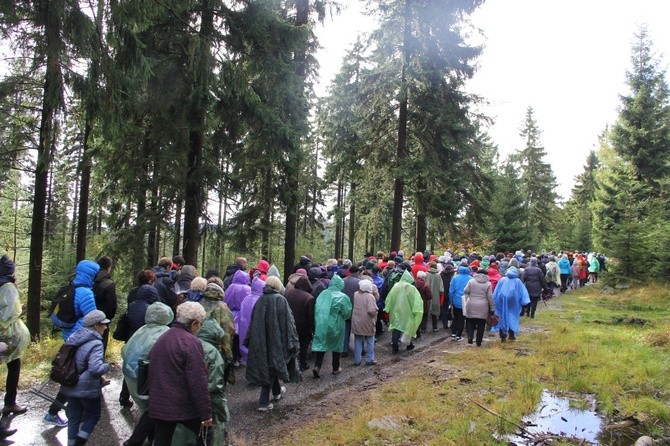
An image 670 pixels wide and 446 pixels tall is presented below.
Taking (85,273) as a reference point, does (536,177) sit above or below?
above

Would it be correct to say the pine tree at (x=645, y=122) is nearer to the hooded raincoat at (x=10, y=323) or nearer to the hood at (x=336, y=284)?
the hood at (x=336, y=284)

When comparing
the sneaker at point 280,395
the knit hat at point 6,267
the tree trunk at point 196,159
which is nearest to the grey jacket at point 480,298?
the sneaker at point 280,395

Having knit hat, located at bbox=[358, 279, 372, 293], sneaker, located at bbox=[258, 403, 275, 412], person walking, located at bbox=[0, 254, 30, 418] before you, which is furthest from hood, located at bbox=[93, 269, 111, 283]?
knit hat, located at bbox=[358, 279, 372, 293]

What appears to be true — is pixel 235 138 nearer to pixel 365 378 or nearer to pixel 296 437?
pixel 365 378

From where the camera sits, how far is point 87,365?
16.1ft

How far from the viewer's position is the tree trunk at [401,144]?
1894 centimetres

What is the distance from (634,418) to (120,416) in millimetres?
7212

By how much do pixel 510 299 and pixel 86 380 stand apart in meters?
9.53

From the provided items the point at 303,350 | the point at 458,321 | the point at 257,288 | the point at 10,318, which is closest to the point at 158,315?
the point at 10,318

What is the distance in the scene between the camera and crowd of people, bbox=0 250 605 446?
4070 mm

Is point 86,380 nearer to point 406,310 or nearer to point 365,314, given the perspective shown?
point 365,314

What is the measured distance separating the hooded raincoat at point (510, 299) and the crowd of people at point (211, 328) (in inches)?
1.1

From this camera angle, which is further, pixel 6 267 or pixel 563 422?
pixel 563 422

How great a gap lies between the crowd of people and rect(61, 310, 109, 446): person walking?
11 millimetres
